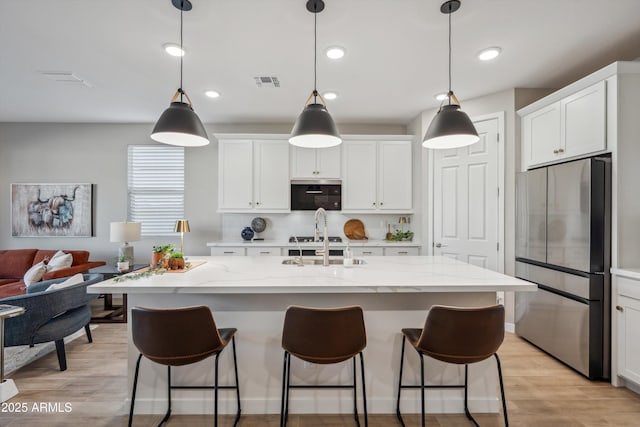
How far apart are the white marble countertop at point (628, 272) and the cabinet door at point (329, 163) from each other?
9.86 feet

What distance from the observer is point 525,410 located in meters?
2.05

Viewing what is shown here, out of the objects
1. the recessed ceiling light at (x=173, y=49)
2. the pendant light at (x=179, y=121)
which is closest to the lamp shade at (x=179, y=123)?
the pendant light at (x=179, y=121)

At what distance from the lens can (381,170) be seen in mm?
4383

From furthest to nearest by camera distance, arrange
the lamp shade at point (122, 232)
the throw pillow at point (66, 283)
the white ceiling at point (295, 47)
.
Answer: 1. the lamp shade at point (122, 232)
2. the throw pillow at point (66, 283)
3. the white ceiling at point (295, 47)

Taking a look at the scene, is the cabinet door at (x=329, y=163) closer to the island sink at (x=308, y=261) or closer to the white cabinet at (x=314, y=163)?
the white cabinet at (x=314, y=163)

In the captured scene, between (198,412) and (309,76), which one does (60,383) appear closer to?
(198,412)

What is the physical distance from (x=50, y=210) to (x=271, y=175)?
3341 millimetres

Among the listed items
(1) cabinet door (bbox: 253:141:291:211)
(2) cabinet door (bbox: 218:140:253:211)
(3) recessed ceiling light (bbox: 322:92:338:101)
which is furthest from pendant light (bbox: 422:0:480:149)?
(2) cabinet door (bbox: 218:140:253:211)

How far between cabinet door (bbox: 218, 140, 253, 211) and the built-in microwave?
643mm

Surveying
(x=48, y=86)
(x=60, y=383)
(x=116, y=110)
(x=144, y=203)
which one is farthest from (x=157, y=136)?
(x=144, y=203)

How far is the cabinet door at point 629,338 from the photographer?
2127mm

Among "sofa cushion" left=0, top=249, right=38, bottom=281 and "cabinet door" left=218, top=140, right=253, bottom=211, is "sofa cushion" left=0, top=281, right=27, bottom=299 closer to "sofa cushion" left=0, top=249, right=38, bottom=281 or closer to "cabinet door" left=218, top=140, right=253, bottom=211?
"sofa cushion" left=0, top=249, right=38, bottom=281

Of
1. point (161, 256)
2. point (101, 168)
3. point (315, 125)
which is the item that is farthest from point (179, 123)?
point (101, 168)

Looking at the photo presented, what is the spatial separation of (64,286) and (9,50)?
2025mm
